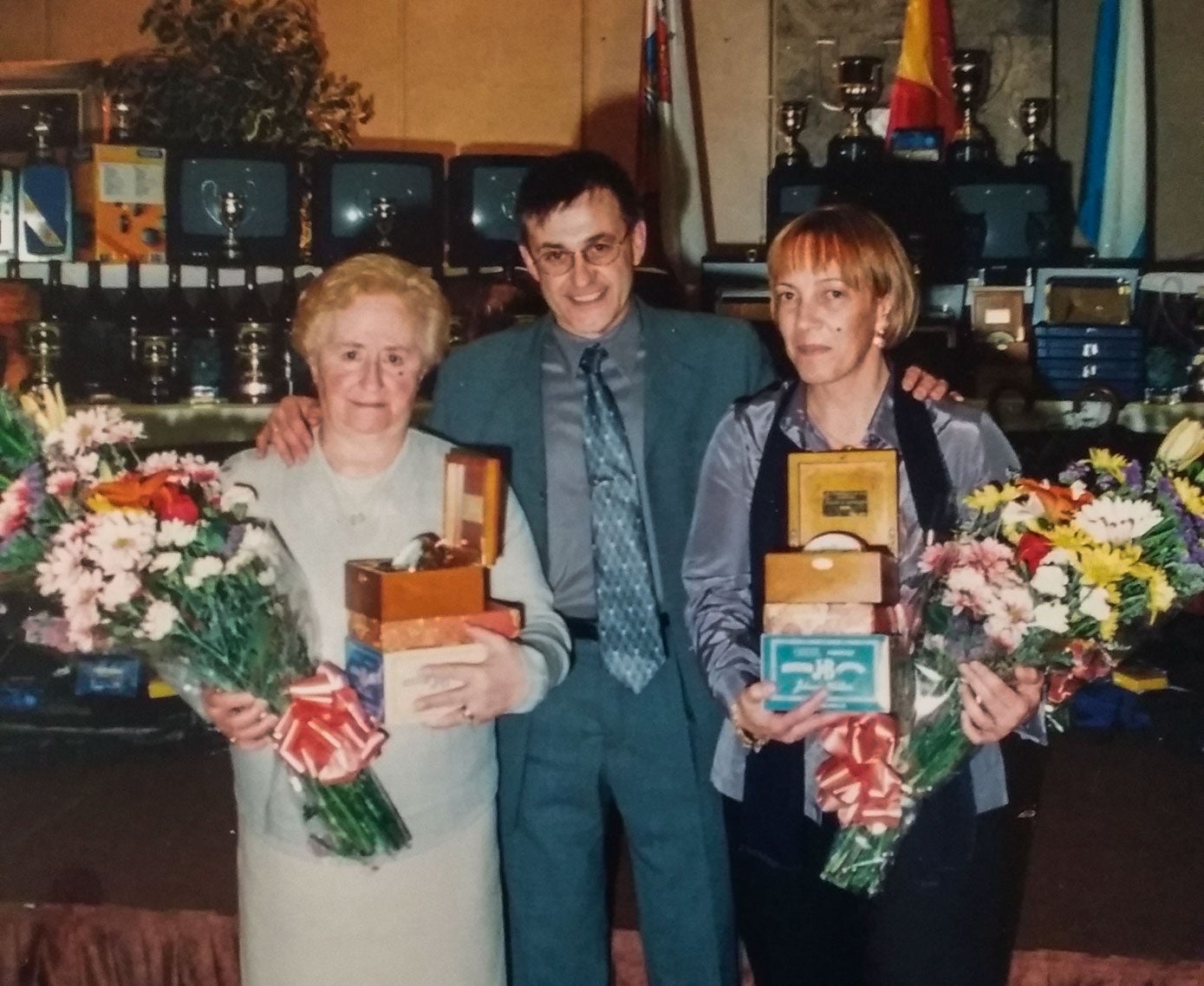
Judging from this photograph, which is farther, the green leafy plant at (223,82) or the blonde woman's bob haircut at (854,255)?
the green leafy plant at (223,82)

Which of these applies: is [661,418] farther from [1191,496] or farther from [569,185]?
[1191,496]

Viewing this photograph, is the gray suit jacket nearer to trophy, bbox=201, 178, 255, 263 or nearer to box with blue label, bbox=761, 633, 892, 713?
box with blue label, bbox=761, 633, 892, 713

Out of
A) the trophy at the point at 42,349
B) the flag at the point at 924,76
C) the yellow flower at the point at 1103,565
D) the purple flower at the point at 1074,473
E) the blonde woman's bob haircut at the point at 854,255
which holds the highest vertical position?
the flag at the point at 924,76

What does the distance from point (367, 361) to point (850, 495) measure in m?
0.62

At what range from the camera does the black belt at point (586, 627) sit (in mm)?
1910

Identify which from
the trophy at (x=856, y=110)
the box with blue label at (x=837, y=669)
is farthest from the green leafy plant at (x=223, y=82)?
the box with blue label at (x=837, y=669)

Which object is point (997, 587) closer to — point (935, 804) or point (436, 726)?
point (935, 804)

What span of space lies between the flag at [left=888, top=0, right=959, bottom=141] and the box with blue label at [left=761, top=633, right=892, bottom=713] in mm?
3429

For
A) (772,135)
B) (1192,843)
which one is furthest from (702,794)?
(772,135)

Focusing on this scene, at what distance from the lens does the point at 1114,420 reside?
12.4 feet

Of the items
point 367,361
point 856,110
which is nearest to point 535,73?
point 856,110

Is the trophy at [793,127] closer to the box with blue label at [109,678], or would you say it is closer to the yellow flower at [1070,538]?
the box with blue label at [109,678]

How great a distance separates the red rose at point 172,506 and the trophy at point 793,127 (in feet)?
10.9

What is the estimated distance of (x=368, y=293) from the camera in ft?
5.40
